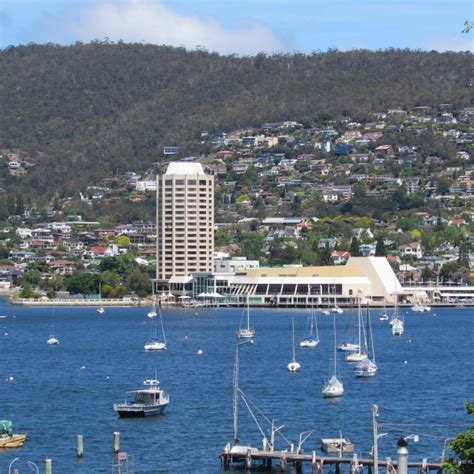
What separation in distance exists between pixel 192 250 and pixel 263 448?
367ft

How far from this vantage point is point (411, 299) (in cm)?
14650

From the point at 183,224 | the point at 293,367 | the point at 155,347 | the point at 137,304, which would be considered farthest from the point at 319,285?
the point at 293,367

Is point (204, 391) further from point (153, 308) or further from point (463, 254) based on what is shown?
point (463, 254)

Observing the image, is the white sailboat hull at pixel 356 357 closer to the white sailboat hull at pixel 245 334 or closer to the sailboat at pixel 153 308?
the white sailboat hull at pixel 245 334

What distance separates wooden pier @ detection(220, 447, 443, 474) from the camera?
42.1m

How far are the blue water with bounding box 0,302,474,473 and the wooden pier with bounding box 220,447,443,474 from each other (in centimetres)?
74

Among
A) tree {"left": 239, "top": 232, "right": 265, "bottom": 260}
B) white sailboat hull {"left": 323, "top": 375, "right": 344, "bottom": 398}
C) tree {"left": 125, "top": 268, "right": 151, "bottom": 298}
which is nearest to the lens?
white sailboat hull {"left": 323, "top": 375, "right": 344, "bottom": 398}

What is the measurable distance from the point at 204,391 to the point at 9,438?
16.2 metres

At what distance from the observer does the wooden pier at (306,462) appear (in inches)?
1658

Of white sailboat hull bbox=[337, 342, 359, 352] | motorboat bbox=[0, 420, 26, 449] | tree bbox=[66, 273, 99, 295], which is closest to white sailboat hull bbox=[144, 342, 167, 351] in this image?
white sailboat hull bbox=[337, 342, 359, 352]

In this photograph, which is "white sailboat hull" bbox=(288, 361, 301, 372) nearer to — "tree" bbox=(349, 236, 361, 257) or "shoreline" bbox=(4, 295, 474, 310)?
"shoreline" bbox=(4, 295, 474, 310)

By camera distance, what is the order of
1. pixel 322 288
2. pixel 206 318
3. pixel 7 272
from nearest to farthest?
1. pixel 206 318
2. pixel 322 288
3. pixel 7 272

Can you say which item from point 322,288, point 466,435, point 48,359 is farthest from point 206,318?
point 466,435

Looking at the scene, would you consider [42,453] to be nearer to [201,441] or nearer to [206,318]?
[201,441]
